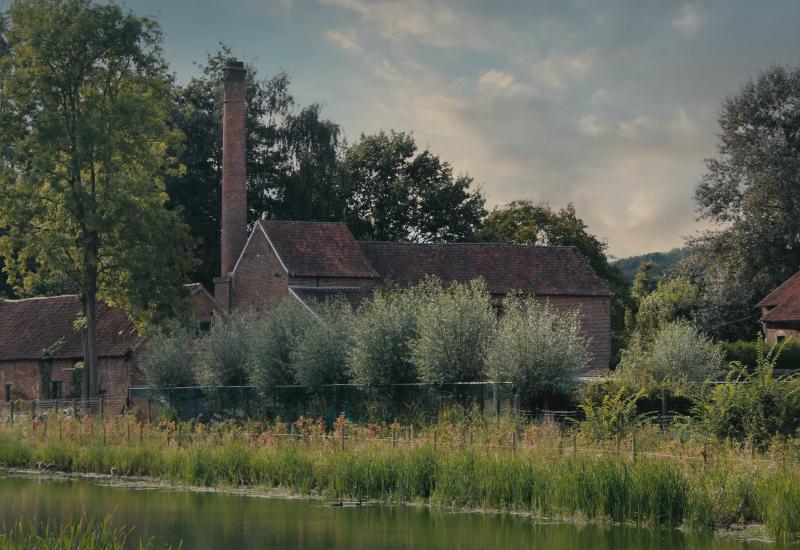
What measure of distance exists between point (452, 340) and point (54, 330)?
29002 mm

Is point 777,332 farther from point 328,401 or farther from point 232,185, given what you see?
point 328,401

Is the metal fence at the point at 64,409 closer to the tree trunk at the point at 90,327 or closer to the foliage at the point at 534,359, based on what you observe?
the tree trunk at the point at 90,327

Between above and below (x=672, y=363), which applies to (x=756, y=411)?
below

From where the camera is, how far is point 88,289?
47.7 metres

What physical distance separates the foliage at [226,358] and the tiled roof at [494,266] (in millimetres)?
13474

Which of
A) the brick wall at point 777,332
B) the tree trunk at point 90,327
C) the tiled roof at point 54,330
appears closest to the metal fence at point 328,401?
the tree trunk at point 90,327

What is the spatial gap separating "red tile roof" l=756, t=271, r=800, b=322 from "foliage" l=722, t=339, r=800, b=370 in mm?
2698

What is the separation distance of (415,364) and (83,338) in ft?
65.8

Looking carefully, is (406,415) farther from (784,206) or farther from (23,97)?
(784,206)

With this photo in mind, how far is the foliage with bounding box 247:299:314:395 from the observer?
39.8 metres

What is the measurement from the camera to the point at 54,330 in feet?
189

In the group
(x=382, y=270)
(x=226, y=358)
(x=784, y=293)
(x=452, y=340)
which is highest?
(x=382, y=270)

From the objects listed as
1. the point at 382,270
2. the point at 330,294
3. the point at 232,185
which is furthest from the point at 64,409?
the point at 382,270

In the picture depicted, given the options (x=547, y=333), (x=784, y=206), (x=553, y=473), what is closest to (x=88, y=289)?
→ (x=547, y=333)
